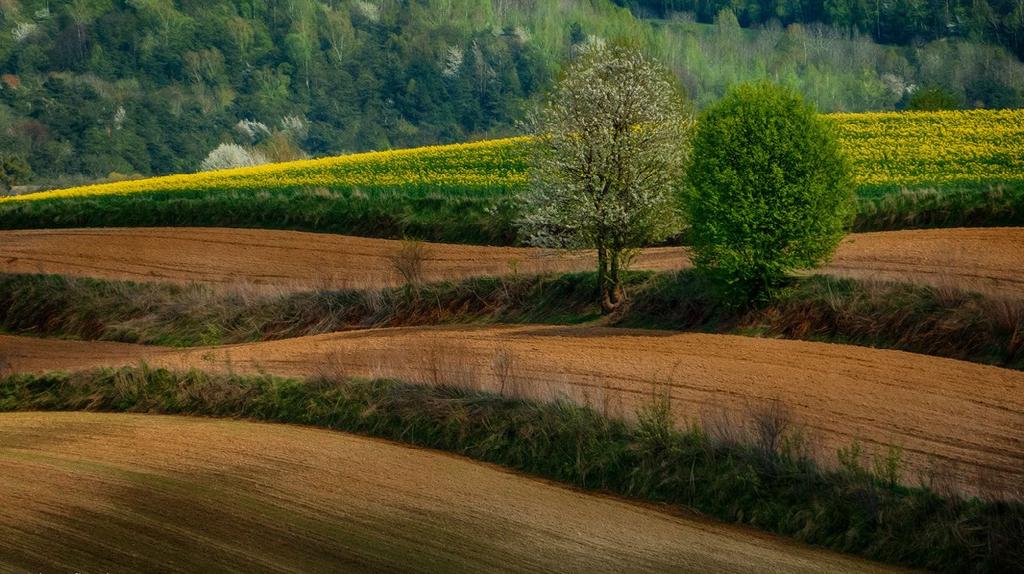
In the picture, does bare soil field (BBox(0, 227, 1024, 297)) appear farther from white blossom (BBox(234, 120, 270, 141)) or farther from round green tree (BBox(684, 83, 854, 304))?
white blossom (BBox(234, 120, 270, 141))

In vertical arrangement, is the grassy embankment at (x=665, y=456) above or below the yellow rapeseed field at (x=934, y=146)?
below

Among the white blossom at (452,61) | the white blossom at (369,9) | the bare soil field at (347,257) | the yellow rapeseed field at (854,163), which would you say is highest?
the white blossom at (369,9)

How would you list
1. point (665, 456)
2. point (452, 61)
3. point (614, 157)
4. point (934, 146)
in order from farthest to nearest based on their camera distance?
point (452, 61) → point (934, 146) → point (614, 157) → point (665, 456)

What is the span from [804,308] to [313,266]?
19.0 m

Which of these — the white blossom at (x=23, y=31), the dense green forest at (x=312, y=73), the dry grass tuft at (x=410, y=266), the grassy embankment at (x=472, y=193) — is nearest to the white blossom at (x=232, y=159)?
the dense green forest at (x=312, y=73)

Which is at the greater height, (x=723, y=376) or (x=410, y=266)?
(x=410, y=266)

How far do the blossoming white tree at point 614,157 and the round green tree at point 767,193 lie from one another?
2.38m

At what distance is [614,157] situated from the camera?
3362 centimetres

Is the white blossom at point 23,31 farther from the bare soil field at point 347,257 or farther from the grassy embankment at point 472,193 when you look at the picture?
the bare soil field at point 347,257

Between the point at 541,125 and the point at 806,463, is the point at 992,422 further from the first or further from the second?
the point at 541,125

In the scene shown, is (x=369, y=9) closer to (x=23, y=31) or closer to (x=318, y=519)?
(x=23, y=31)

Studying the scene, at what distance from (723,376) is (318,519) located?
1155 cm

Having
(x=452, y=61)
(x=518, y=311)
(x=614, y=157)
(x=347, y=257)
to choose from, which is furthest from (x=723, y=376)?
(x=452, y=61)

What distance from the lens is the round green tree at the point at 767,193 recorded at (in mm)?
30609
